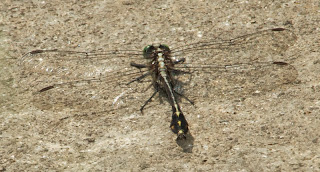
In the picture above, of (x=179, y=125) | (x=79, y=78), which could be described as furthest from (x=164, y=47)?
(x=179, y=125)

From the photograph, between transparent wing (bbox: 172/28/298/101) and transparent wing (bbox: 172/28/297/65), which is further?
transparent wing (bbox: 172/28/297/65)

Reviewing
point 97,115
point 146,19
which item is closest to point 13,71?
point 97,115

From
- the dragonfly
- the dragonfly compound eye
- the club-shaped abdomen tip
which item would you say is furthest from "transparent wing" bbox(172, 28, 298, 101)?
the club-shaped abdomen tip

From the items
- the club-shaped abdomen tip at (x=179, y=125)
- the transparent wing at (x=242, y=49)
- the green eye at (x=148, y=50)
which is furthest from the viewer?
the green eye at (x=148, y=50)

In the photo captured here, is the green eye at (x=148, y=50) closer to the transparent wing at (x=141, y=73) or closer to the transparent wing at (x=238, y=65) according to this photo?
the transparent wing at (x=141, y=73)

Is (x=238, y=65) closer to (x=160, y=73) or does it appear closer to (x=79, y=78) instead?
(x=160, y=73)

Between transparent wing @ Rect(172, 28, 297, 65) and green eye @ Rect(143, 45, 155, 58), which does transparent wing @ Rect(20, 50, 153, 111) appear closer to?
green eye @ Rect(143, 45, 155, 58)

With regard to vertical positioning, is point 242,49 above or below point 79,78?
above

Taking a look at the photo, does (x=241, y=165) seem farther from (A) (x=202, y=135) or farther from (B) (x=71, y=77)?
(B) (x=71, y=77)

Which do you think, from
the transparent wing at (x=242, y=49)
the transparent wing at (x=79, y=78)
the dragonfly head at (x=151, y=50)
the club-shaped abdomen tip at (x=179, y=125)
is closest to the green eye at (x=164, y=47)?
the dragonfly head at (x=151, y=50)
